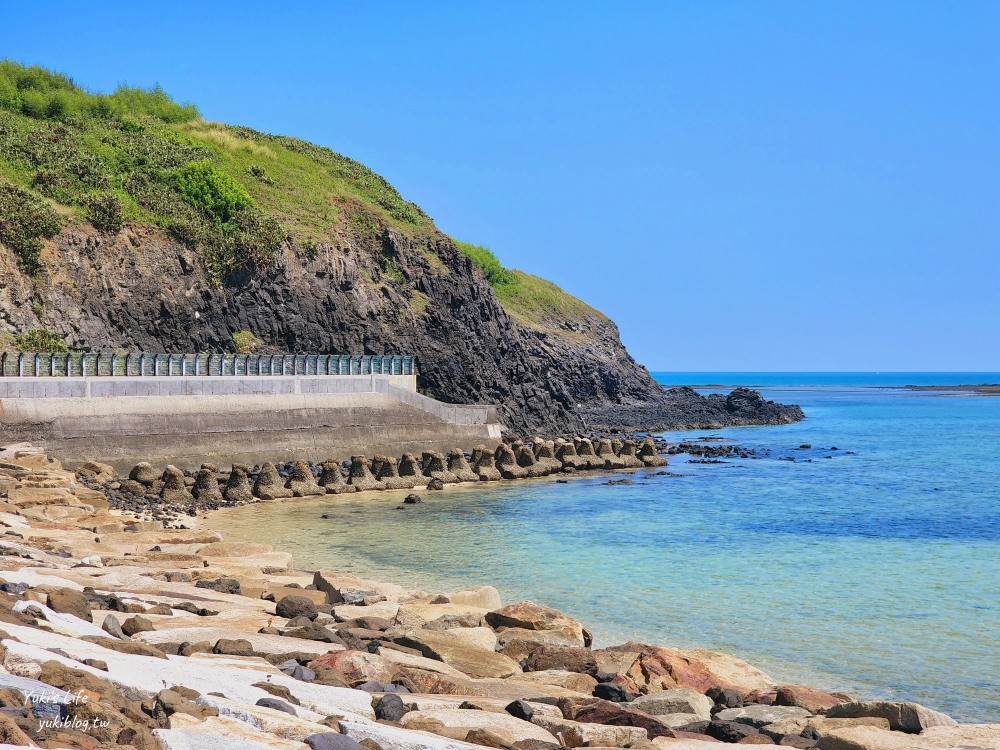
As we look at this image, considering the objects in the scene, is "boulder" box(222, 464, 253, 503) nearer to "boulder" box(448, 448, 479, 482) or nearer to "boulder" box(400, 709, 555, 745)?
"boulder" box(448, 448, 479, 482)

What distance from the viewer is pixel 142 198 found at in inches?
2244

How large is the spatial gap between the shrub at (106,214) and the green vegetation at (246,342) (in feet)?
26.5

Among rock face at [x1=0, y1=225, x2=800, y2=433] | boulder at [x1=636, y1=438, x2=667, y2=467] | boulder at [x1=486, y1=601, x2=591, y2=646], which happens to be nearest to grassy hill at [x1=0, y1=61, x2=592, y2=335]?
rock face at [x1=0, y1=225, x2=800, y2=433]

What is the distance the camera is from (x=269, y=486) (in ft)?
115

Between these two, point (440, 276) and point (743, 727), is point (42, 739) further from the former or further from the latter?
point (440, 276)

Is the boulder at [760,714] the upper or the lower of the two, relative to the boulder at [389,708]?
lower

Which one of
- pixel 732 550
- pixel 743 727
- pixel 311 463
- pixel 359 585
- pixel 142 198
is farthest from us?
pixel 142 198

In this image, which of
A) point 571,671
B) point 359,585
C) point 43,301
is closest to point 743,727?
point 571,671

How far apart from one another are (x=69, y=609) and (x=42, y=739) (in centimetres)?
470

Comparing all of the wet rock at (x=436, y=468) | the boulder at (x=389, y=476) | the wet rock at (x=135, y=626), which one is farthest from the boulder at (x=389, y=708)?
the wet rock at (x=436, y=468)

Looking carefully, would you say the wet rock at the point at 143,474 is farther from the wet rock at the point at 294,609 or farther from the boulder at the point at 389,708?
the boulder at the point at 389,708

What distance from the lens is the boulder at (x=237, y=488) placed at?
Result: 33.8 m

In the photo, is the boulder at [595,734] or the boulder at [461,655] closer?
the boulder at [595,734]

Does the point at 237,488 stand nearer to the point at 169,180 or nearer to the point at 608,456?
the point at 608,456
